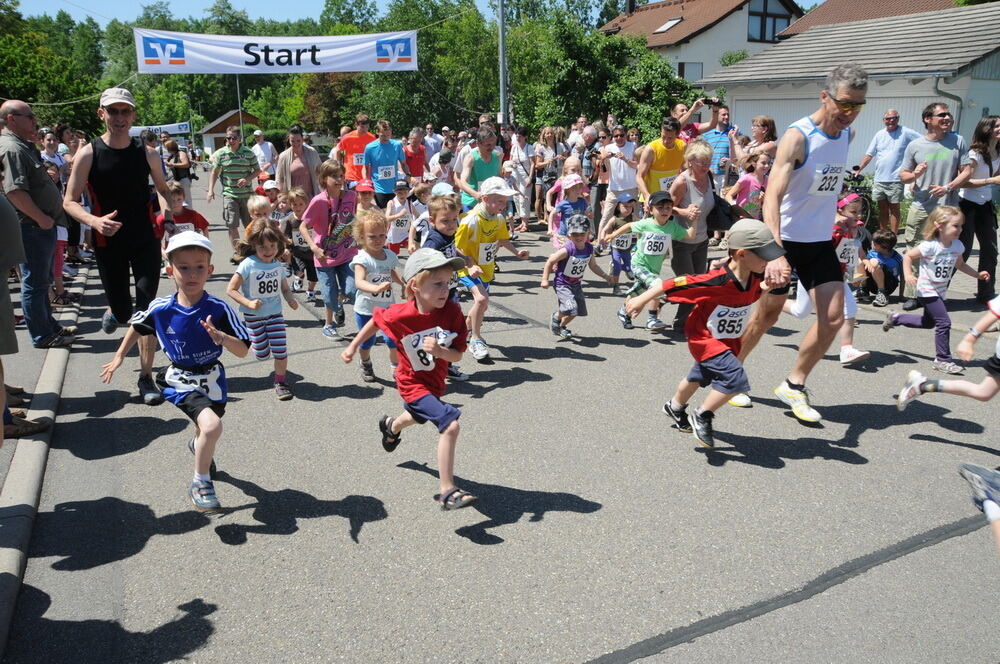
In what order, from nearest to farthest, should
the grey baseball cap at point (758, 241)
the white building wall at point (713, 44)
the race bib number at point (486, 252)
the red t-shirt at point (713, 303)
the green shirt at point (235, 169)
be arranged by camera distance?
1. the grey baseball cap at point (758, 241)
2. the red t-shirt at point (713, 303)
3. the race bib number at point (486, 252)
4. the green shirt at point (235, 169)
5. the white building wall at point (713, 44)

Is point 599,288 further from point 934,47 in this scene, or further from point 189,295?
point 934,47

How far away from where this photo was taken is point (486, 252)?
7.09 meters

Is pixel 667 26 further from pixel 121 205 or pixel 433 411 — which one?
pixel 433 411

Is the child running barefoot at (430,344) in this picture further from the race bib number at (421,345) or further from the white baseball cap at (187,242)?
the white baseball cap at (187,242)

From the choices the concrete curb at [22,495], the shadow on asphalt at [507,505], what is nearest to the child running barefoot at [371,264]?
the shadow on asphalt at [507,505]

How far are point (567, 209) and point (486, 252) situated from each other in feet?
3.77

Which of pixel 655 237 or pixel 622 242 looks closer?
pixel 655 237

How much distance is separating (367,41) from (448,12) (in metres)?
52.8

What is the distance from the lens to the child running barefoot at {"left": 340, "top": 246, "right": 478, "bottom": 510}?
4.03 m

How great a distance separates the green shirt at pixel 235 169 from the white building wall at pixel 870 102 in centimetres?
1228

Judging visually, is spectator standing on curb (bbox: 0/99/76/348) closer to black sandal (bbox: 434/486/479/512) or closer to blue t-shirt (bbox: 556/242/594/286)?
black sandal (bbox: 434/486/479/512)

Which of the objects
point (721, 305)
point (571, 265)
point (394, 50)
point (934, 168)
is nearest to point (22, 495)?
point (721, 305)

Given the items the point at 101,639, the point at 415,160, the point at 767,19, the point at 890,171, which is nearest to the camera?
the point at 101,639

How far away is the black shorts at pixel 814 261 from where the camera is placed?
17.2 ft
